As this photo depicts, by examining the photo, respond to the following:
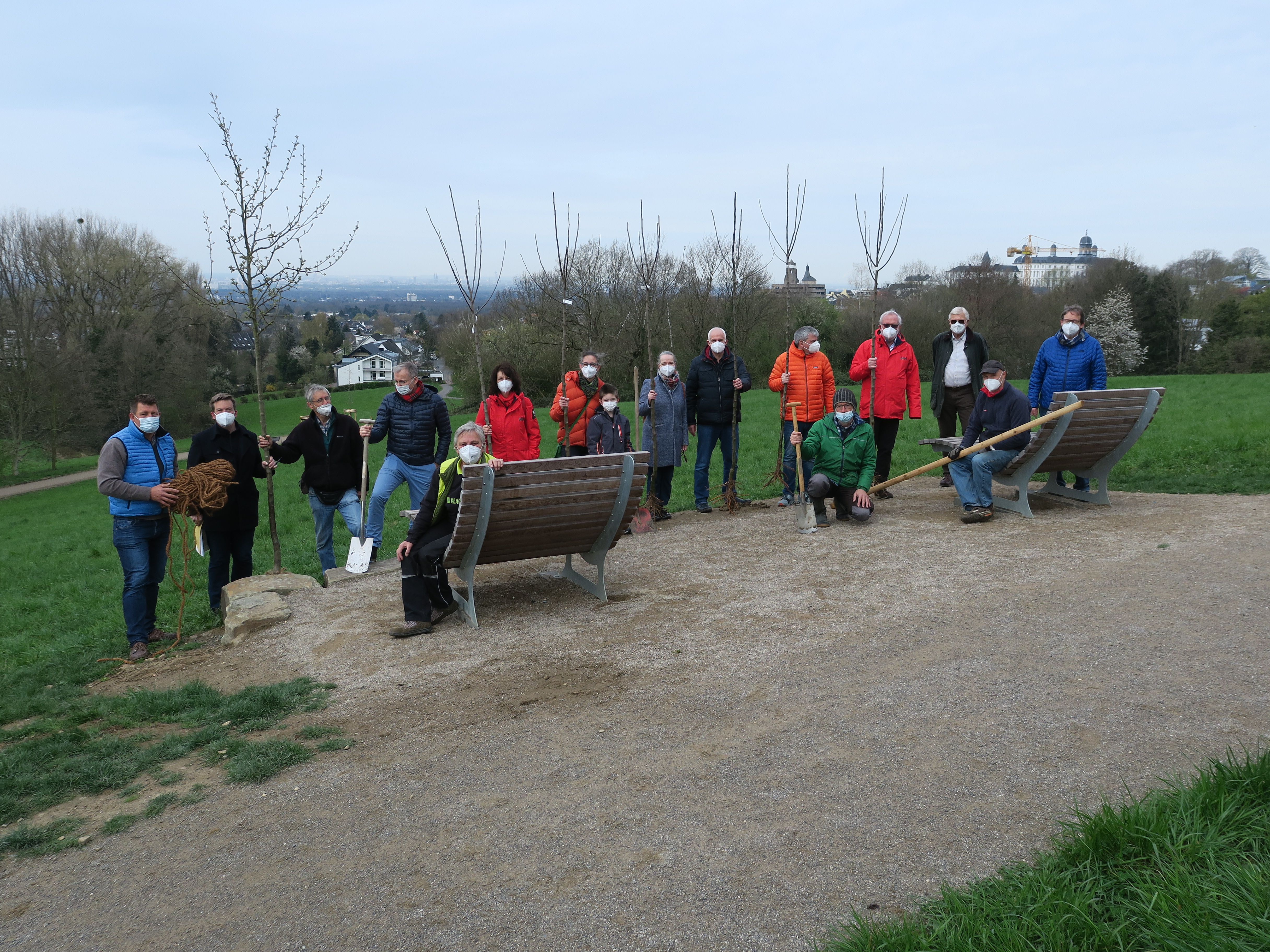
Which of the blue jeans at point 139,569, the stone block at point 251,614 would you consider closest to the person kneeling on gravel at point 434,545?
the stone block at point 251,614

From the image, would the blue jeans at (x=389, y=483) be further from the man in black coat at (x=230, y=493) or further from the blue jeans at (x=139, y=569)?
the blue jeans at (x=139, y=569)

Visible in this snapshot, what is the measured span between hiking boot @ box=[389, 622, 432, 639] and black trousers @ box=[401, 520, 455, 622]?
3 centimetres

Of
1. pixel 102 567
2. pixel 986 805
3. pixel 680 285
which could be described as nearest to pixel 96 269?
pixel 680 285

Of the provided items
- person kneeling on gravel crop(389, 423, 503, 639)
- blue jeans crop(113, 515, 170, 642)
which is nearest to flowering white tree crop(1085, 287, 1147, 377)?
person kneeling on gravel crop(389, 423, 503, 639)

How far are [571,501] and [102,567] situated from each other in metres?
10.00

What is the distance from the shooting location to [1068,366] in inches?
352

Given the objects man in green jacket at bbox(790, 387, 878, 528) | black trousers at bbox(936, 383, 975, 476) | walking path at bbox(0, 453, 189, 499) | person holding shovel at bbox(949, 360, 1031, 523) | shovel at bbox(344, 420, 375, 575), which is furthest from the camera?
walking path at bbox(0, 453, 189, 499)

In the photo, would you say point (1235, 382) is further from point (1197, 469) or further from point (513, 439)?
point (513, 439)

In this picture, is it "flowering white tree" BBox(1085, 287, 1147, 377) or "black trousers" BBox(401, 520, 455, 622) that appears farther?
"flowering white tree" BBox(1085, 287, 1147, 377)

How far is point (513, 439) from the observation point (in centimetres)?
862

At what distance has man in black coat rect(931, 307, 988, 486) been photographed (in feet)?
31.0

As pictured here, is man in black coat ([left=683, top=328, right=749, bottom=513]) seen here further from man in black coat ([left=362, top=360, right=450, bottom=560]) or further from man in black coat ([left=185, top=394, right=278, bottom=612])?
man in black coat ([left=185, top=394, right=278, bottom=612])

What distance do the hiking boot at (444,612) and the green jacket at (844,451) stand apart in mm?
3710

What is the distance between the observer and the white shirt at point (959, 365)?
947 centimetres
